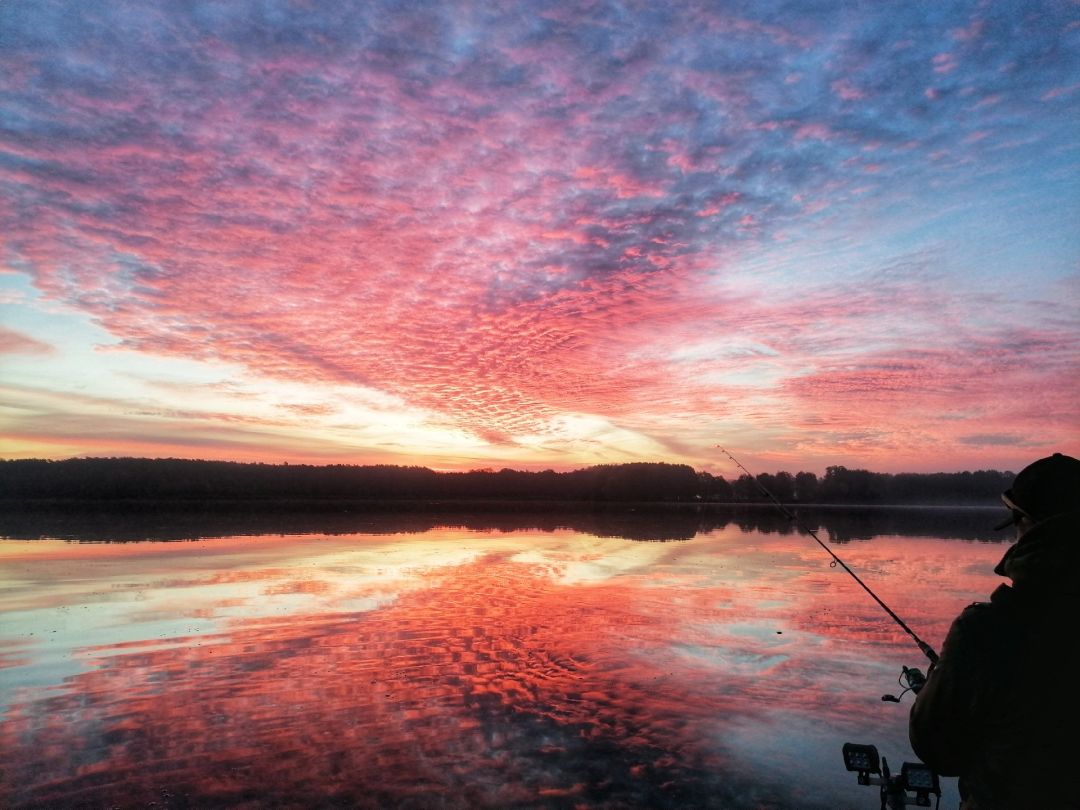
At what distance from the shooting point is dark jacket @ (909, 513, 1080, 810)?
3.11 meters

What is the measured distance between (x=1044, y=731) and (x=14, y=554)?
125 feet

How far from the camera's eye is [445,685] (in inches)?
463

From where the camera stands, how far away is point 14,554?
97.2 ft

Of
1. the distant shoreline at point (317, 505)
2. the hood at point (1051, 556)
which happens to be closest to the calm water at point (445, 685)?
the hood at point (1051, 556)

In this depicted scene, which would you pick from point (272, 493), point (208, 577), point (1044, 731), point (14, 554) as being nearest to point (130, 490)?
point (272, 493)

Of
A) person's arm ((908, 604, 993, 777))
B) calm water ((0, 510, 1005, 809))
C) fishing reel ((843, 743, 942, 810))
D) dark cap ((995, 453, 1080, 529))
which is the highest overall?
dark cap ((995, 453, 1080, 529))

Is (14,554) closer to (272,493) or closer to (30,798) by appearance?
(30,798)

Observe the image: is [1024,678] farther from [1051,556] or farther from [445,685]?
[445,685]

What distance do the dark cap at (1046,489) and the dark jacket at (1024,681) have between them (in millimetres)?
156

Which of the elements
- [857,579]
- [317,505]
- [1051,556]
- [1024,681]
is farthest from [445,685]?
[317,505]

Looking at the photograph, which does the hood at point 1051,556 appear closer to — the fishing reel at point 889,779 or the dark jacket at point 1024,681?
the dark jacket at point 1024,681

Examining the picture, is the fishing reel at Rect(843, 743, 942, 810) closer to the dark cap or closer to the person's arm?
the person's arm

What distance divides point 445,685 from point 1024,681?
10.3 m

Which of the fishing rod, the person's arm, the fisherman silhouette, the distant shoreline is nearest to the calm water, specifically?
the fishing rod
